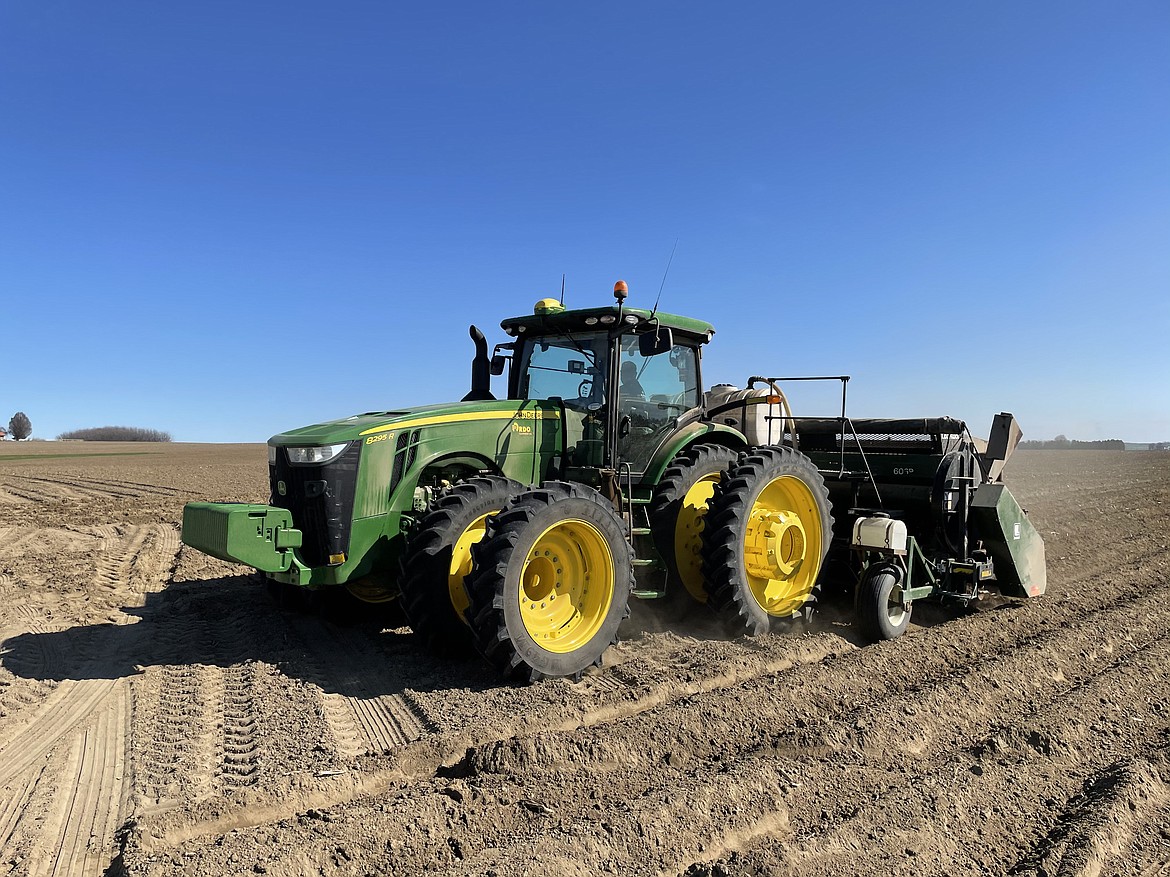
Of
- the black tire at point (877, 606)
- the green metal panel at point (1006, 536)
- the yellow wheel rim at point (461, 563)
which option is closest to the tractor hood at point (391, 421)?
the yellow wheel rim at point (461, 563)

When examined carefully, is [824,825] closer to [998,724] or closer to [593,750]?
[593,750]

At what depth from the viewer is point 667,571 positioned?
659 centimetres

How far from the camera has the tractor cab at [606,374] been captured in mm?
6441

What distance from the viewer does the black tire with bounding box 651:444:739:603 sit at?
21.3 feet

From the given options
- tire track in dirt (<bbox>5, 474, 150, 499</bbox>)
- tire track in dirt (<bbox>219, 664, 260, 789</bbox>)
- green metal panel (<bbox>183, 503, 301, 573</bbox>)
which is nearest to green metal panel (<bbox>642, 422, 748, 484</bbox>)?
green metal panel (<bbox>183, 503, 301, 573</bbox>)

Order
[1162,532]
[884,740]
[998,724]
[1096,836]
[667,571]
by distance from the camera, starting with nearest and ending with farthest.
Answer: [1096,836] < [884,740] < [998,724] < [667,571] < [1162,532]

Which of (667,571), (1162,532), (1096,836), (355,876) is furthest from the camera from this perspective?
(1162,532)

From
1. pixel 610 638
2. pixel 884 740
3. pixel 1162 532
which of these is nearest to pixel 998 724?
pixel 884 740

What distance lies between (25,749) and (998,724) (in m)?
5.30

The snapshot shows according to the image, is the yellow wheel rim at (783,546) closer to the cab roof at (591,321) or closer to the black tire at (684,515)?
the black tire at (684,515)

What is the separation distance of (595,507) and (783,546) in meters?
2.24

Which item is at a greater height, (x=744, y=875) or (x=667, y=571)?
(x=667, y=571)

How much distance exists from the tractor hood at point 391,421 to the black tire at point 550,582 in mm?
1087

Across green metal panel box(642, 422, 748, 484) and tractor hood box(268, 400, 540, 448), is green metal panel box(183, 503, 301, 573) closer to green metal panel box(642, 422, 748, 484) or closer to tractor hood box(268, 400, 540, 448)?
tractor hood box(268, 400, 540, 448)
